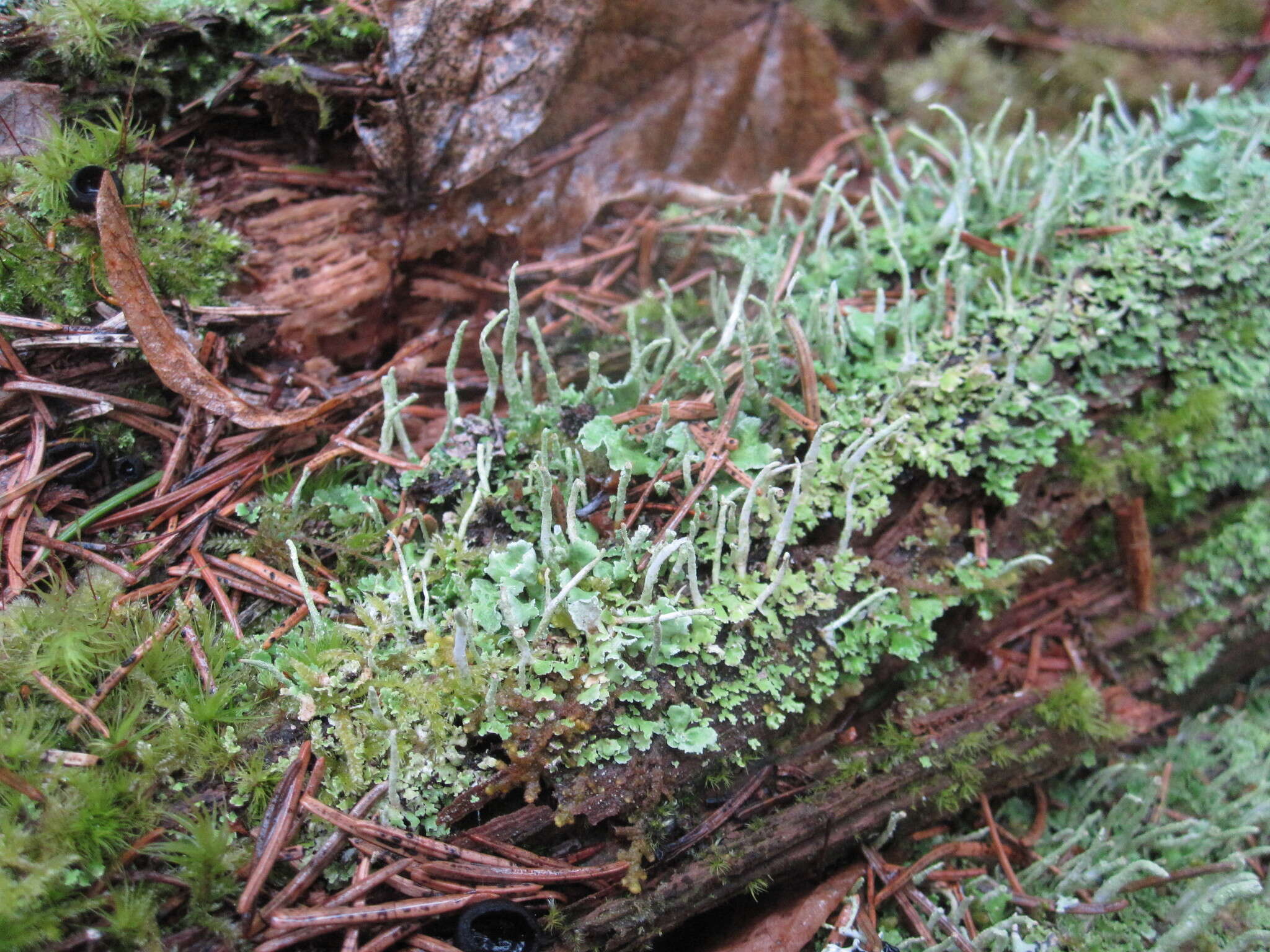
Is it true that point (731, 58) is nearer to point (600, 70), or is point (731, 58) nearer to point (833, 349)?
point (600, 70)

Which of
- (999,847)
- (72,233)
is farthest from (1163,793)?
(72,233)

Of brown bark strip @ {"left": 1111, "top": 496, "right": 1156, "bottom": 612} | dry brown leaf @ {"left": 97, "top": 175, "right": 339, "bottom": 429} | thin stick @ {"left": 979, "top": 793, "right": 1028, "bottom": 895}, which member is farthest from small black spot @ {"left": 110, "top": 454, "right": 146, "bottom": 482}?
brown bark strip @ {"left": 1111, "top": 496, "right": 1156, "bottom": 612}

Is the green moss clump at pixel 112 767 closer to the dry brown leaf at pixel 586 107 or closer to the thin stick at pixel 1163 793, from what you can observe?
the dry brown leaf at pixel 586 107

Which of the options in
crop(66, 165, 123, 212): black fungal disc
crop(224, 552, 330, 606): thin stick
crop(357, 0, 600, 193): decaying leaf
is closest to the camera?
crop(224, 552, 330, 606): thin stick

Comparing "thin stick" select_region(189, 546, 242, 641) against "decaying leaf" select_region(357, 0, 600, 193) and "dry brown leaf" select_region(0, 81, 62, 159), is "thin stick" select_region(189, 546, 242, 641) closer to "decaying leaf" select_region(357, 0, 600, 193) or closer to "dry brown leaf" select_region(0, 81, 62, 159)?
"dry brown leaf" select_region(0, 81, 62, 159)

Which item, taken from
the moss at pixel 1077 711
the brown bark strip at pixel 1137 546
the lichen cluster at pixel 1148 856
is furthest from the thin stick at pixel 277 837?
the brown bark strip at pixel 1137 546

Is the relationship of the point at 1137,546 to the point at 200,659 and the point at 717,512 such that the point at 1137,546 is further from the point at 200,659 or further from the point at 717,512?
the point at 200,659
